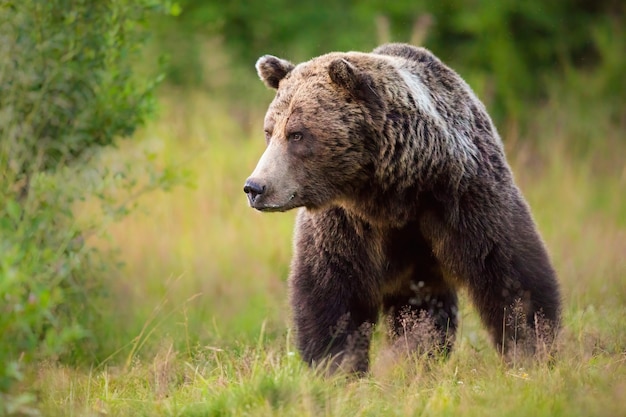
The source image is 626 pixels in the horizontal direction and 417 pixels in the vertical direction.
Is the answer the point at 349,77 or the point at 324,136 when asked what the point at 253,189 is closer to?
the point at 324,136

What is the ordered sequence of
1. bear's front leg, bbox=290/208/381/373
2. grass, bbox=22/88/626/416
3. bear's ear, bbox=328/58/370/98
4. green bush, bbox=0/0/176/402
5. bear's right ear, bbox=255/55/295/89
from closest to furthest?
grass, bbox=22/88/626/416 < bear's ear, bbox=328/58/370/98 < bear's front leg, bbox=290/208/381/373 < bear's right ear, bbox=255/55/295/89 < green bush, bbox=0/0/176/402

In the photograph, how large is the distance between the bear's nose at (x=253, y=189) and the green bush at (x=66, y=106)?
148 cm

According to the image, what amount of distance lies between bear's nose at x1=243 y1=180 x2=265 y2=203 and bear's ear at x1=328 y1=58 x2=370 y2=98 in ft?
2.43

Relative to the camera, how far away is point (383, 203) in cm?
536

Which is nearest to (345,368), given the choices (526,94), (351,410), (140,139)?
(351,410)

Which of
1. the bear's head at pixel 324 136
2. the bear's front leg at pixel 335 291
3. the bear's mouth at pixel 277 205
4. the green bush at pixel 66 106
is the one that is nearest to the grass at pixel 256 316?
the bear's front leg at pixel 335 291

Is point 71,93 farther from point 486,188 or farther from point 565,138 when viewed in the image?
point 565,138

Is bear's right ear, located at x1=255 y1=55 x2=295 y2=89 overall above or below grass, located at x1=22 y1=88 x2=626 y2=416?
above

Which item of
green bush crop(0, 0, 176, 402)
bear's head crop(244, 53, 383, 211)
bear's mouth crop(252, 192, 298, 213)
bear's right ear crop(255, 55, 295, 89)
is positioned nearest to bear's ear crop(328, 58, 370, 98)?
bear's head crop(244, 53, 383, 211)

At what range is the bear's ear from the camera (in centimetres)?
512

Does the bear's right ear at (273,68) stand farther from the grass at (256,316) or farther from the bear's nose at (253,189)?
the grass at (256,316)

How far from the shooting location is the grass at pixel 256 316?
14.5 feet

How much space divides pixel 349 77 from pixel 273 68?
0.57m

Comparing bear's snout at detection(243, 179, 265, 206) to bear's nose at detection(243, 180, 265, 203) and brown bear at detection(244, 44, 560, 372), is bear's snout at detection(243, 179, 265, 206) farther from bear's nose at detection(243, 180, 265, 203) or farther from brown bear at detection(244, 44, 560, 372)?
brown bear at detection(244, 44, 560, 372)
